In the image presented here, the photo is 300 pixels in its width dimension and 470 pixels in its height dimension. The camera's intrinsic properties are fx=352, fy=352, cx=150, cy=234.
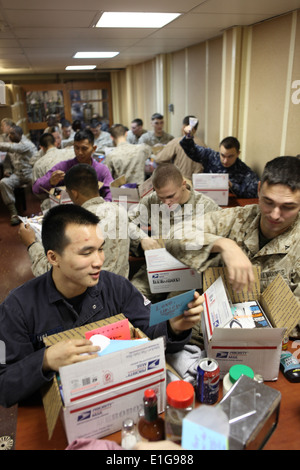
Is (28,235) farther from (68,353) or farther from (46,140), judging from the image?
(46,140)

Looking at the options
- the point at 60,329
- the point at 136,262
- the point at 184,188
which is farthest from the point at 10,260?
the point at 60,329

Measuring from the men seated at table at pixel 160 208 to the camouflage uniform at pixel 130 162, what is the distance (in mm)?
1775

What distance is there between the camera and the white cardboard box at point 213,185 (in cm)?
334

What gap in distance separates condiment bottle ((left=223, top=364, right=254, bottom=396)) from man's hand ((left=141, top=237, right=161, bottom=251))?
1236 millimetres

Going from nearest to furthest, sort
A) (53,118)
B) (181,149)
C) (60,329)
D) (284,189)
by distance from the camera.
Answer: (60,329)
(284,189)
(181,149)
(53,118)

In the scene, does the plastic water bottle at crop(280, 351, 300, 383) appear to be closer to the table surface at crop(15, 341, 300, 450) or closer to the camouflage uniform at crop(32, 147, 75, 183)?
the table surface at crop(15, 341, 300, 450)

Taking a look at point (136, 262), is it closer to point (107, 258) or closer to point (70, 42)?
point (107, 258)

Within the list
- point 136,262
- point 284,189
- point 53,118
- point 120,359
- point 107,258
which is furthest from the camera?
point 53,118

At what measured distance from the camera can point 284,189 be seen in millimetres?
1631

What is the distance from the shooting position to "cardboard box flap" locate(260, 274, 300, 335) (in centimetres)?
134

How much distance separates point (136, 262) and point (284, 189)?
135 cm

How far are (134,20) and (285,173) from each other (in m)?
2.74

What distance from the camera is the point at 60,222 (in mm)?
1518

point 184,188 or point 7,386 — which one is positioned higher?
point 184,188
